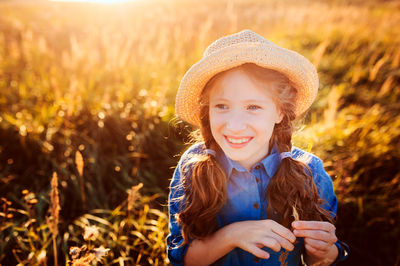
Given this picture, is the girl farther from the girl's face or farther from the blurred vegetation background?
the blurred vegetation background

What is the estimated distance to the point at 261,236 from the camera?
3.83ft

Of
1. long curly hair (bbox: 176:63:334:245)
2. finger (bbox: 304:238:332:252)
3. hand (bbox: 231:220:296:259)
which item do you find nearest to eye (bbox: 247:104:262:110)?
long curly hair (bbox: 176:63:334:245)

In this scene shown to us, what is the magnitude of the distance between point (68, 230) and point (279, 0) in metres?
19.7

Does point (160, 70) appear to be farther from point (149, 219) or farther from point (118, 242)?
point (118, 242)

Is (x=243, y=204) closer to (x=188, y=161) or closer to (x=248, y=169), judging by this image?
(x=248, y=169)

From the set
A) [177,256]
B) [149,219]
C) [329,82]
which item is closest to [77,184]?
[149,219]

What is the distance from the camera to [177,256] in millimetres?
1461

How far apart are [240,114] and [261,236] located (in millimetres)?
578

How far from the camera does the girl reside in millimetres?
1217

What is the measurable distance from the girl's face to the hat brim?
0.09m

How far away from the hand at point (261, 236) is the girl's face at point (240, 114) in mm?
337

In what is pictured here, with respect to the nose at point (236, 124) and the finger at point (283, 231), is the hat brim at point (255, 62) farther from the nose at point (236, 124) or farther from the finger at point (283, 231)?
the finger at point (283, 231)

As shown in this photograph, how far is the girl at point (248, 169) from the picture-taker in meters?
1.22

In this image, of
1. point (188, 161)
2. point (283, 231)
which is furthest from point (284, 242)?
point (188, 161)
